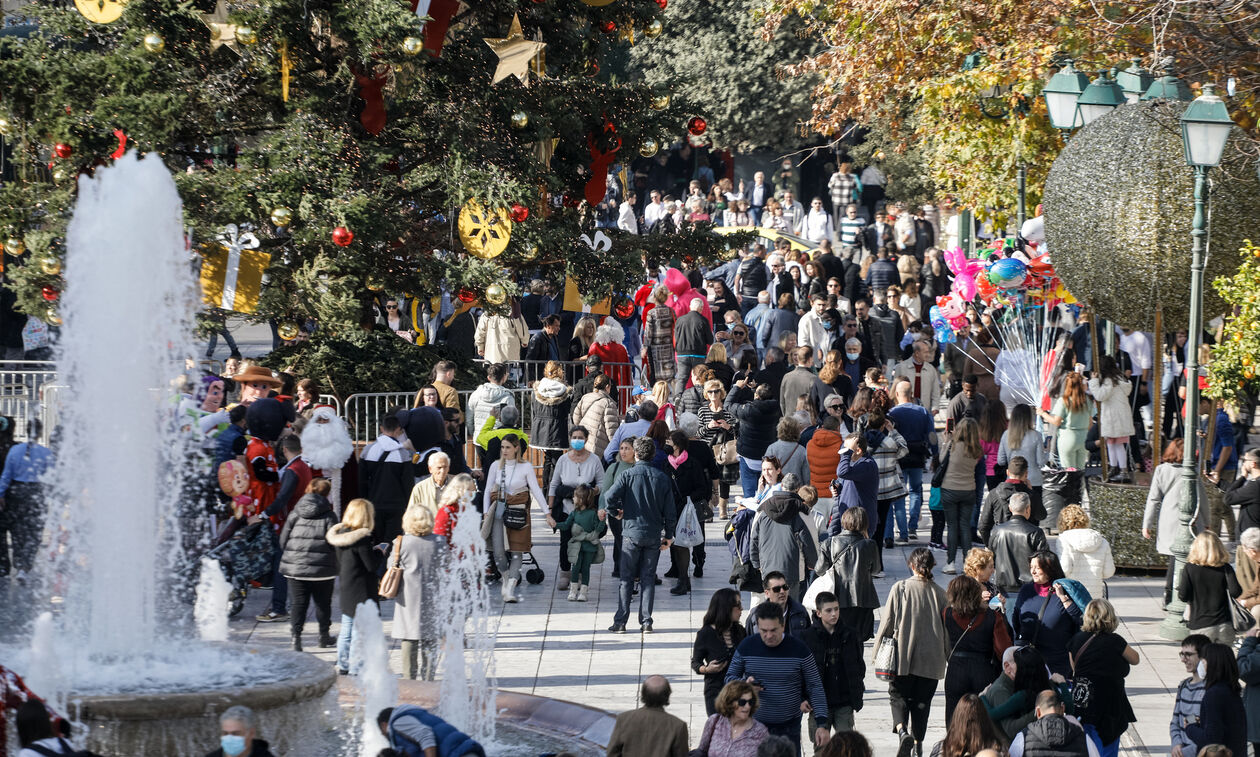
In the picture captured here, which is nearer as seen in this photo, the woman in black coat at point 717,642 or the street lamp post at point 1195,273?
the woman in black coat at point 717,642

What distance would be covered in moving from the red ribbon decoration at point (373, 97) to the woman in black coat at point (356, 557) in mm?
7889

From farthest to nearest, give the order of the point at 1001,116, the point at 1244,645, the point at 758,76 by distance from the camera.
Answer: the point at 758,76 → the point at 1001,116 → the point at 1244,645

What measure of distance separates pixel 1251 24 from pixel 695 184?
20034 mm

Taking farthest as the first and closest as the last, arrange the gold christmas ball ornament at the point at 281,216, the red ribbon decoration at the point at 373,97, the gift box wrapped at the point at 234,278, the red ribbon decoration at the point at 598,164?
the red ribbon decoration at the point at 598,164 → the red ribbon decoration at the point at 373,97 → the gift box wrapped at the point at 234,278 → the gold christmas ball ornament at the point at 281,216

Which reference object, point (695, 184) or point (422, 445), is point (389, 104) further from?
point (695, 184)

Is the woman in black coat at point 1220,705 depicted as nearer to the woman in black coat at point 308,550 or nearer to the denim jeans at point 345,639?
the denim jeans at point 345,639

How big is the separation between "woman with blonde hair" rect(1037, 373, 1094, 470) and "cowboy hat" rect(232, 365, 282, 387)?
7.85 meters

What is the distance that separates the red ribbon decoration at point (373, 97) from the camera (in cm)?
1947

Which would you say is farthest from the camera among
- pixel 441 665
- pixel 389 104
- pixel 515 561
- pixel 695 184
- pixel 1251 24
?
pixel 695 184

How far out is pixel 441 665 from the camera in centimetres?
1273

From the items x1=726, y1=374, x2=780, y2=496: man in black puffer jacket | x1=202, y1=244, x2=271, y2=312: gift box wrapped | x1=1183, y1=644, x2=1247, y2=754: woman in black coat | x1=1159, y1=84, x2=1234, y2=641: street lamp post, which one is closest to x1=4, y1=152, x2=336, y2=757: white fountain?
x1=1183, y1=644, x2=1247, y2=754: woman in black coat

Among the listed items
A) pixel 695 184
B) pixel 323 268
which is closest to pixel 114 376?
pixel 323 268

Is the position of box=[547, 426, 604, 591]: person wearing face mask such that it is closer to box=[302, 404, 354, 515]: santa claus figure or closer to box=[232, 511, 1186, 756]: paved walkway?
box=[232, 511, 1186, 756]: paved walkway

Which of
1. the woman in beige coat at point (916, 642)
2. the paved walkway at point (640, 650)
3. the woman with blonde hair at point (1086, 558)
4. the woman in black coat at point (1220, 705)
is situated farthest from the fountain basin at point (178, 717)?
the woman with blonde hair at point (1086, 558)
